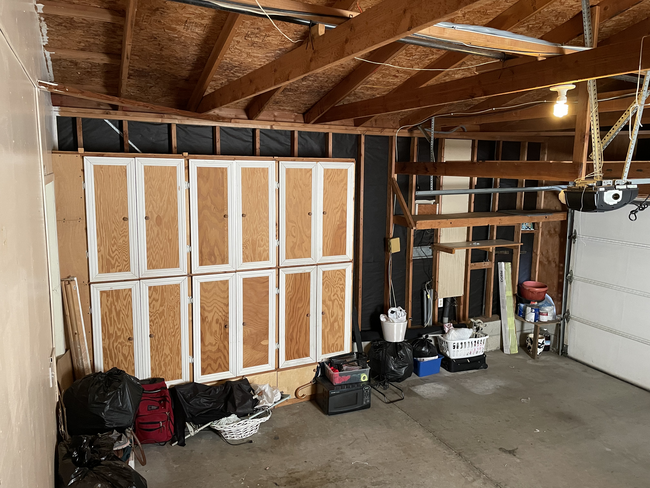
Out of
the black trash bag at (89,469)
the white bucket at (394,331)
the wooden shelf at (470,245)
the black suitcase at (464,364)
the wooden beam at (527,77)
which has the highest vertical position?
the wooden beam at (527,77)

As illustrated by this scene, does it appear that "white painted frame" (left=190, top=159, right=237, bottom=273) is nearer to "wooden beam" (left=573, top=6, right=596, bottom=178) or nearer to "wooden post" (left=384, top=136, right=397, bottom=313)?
"wooden post" (left=384, top=136, right=397, bottom=313)

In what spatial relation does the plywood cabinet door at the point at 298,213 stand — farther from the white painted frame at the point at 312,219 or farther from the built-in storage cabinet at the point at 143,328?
the built-in storage cabinet at the point at 143,328

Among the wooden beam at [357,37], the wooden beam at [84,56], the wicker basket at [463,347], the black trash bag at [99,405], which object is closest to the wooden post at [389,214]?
the wicker basket at [463,347]

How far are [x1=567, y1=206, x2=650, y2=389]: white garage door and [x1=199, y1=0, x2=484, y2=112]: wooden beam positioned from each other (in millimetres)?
4872

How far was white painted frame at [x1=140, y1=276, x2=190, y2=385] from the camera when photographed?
431cm

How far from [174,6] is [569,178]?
3018 millimetres

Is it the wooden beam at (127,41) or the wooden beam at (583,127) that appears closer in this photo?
the wooden beam at (127,41)

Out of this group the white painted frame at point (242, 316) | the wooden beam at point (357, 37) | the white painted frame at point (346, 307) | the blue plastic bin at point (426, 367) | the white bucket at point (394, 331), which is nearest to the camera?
the wooden beam at point (357, 37)

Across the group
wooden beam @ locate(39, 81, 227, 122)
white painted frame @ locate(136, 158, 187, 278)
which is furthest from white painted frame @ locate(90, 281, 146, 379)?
wooden beam @ locate(39, 81, 227, 122)

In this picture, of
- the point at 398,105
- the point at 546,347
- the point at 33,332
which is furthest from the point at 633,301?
the point at 33,332

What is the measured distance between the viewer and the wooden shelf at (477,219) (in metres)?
5.77

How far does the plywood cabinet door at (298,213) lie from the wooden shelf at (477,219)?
1372 millimetres

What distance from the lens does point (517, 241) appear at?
6.82m

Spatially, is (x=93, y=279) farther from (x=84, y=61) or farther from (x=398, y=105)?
(x=398, y=105)
